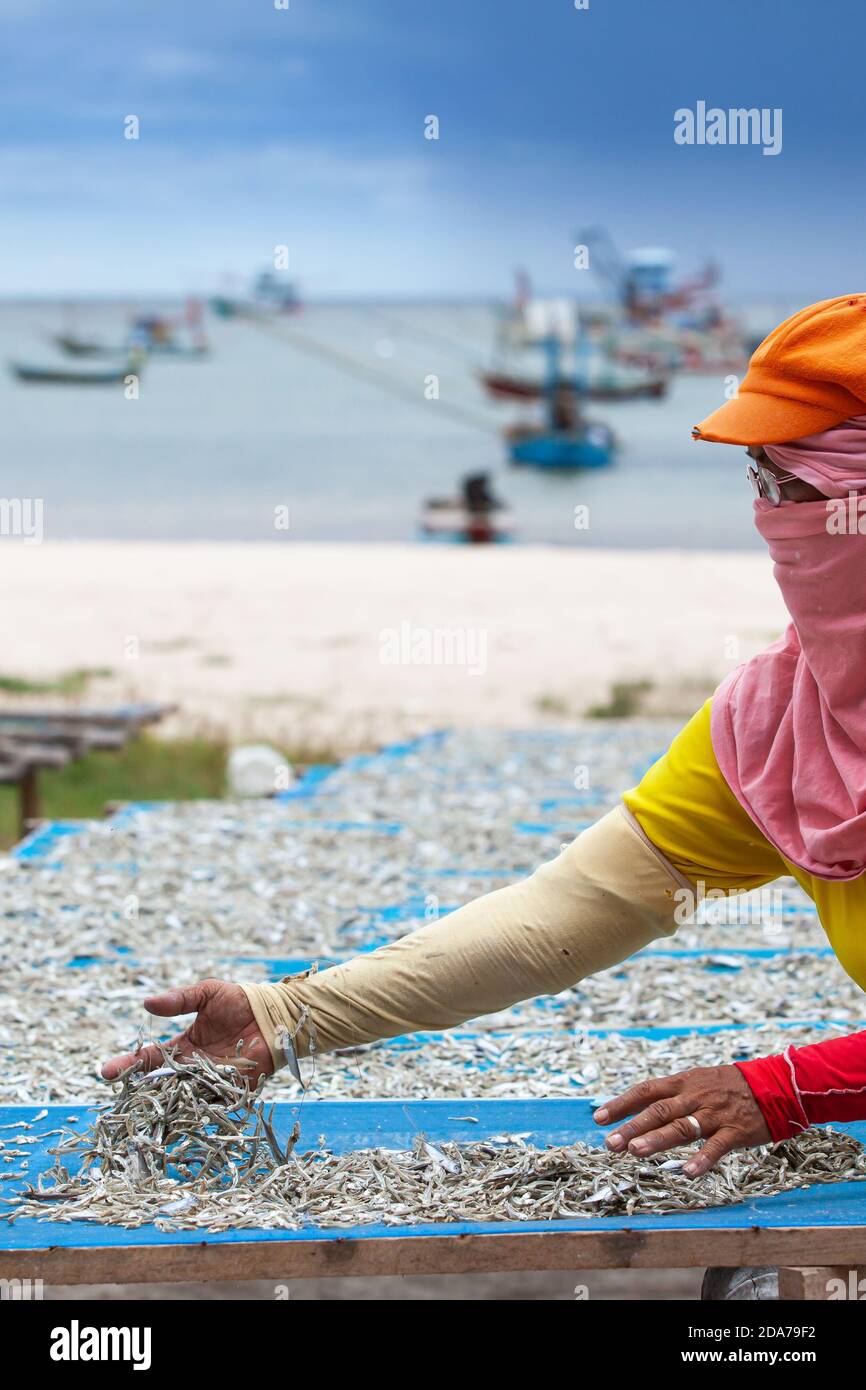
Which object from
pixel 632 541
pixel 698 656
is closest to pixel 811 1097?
pixel 698 656

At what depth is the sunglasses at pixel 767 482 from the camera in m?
2.26

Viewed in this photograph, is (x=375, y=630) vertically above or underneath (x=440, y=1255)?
above

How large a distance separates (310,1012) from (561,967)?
403 mm

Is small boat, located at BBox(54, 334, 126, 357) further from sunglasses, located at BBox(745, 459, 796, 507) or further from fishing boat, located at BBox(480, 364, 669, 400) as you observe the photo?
sunglasses, located at BBox(745, 459, 796, 507)

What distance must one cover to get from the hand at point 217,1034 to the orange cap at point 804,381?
1.12 metres

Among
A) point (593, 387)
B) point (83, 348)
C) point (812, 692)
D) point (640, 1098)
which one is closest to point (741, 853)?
point (812, 692)

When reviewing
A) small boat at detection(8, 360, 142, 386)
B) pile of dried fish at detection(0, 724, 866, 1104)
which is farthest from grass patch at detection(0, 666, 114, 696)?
small boat at detection(8, 360, 142, 386)

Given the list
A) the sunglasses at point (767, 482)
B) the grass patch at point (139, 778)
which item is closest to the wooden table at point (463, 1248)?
the sunglasses at point (767, 482)

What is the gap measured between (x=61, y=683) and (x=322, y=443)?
3064 cm

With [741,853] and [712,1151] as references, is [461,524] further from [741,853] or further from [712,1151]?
[712,1151]

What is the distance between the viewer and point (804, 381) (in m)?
2.18

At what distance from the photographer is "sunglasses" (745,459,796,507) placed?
2258 millimetres
